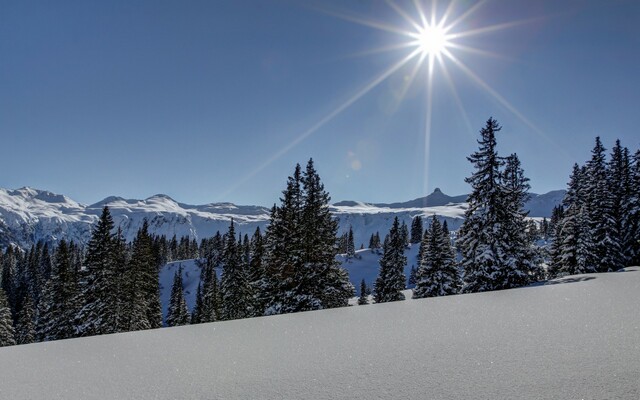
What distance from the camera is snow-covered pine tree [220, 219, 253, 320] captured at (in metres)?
34.8

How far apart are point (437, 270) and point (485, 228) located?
999cm

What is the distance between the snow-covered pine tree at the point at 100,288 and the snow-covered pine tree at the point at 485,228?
27305 mm

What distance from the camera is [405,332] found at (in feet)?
21.9

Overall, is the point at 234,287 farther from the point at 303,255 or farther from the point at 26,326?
the point at 26,326

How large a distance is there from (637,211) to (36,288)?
404 feet

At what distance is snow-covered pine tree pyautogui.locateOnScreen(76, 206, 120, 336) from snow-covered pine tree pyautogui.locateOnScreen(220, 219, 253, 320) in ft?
32.5

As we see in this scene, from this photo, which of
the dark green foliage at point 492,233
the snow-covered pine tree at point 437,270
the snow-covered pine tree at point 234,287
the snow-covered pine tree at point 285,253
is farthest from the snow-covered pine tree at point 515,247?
the snow-covered pine tree at point 234,287

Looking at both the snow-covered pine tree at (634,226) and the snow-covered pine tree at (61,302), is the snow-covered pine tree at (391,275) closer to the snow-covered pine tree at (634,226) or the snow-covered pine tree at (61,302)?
the snow-covered pine tree at (634,226)

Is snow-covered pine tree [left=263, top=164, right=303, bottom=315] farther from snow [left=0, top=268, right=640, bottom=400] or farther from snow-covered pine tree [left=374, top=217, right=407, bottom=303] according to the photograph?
snow [left=0, top=268, right=640, bottom=400]

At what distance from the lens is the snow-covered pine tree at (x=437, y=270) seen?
3156 centimetres

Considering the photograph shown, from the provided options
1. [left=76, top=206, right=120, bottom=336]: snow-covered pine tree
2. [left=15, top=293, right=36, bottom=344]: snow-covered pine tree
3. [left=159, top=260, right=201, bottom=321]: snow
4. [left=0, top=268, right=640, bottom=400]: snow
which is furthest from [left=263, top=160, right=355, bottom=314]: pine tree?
[left=159, top=260, right=201, bottom=321]: snow

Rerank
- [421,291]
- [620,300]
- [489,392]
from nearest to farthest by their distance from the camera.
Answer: [489,392]
[620,300]
[421,291]

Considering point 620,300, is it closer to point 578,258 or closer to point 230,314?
point 578,258

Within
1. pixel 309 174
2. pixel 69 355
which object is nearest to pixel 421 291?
pixel 309 174
